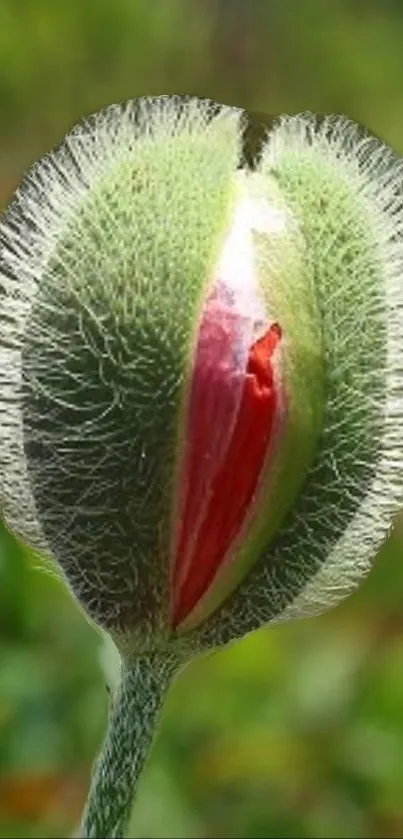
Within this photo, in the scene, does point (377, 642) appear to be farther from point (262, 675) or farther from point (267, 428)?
point (267, 428)

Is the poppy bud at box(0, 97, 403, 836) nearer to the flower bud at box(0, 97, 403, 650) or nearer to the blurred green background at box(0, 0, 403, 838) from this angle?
the flower bud at box(0, 97, 403, 650)

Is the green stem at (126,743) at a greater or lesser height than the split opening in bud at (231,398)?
lesser

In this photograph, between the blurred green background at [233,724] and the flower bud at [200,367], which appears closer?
the flower bud at [200,367]

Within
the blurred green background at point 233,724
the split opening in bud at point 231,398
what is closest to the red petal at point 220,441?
the split opening in bud at point 231,398

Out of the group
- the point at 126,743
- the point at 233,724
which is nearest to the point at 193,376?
the point at 126,743

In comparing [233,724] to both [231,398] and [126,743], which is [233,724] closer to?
[126,743]

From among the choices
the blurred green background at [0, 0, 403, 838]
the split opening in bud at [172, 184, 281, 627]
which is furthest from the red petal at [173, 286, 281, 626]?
the blurred green background at [0, 0, 403, 838]

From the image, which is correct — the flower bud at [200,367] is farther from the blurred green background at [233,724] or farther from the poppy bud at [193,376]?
the blurred green background at [233,724]
